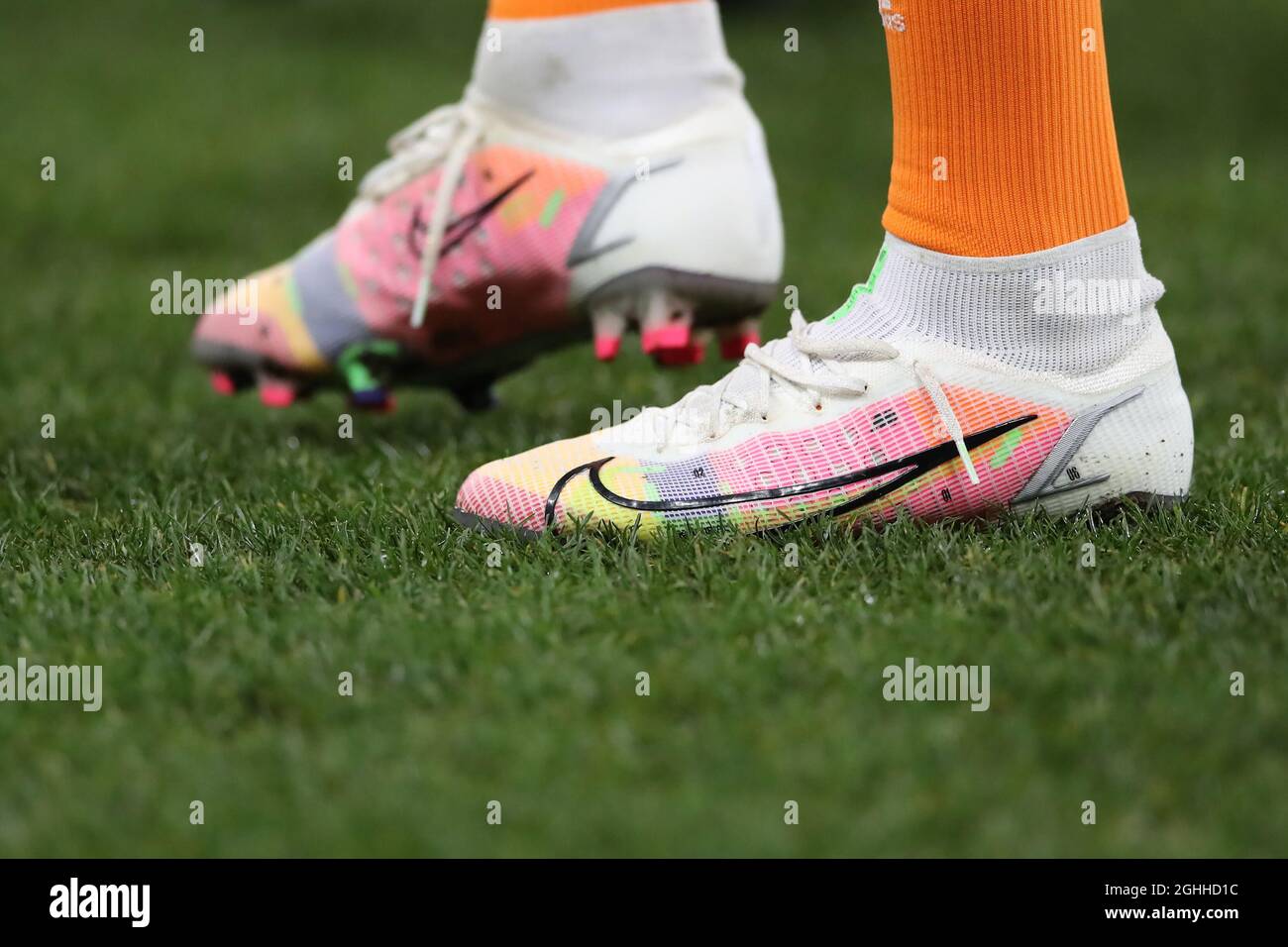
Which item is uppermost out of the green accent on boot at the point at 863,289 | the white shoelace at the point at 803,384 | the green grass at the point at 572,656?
the green accent on boot at the point at 863,289

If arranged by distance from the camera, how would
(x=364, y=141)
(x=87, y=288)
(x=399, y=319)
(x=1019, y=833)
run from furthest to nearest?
(x=364, y=141)
(x=87, y=288)
(x=399, y=319)
(x=1019, y=833)

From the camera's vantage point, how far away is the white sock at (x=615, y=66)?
2336 mm

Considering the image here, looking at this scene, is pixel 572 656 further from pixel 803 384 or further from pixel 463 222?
pixel 463 222

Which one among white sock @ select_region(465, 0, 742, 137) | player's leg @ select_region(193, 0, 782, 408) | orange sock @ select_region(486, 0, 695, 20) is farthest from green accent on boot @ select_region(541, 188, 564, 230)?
orange sock @ select_region(486, 0, 695, 20)

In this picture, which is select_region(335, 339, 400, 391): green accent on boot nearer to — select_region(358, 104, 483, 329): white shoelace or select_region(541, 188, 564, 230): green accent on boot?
select_region(358, 104, 483, 329): white shoelace

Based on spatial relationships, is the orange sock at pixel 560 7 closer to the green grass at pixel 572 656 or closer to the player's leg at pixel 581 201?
the player's leg at pixel 581 201

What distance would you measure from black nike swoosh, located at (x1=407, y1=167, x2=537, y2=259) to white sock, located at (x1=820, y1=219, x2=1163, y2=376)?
78cm

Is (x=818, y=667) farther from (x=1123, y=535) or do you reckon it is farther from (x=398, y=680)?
→ (x=1123, y=535)

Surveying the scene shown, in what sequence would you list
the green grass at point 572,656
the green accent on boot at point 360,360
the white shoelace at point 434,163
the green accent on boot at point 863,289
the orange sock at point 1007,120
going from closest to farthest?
the green grass at point 572,656
the orange sock at point 1007,120
the green accent on boot at point 863,289
the white shoelace at point 434,163
the green accent on boot at point 360,360

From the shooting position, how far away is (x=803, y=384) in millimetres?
1856

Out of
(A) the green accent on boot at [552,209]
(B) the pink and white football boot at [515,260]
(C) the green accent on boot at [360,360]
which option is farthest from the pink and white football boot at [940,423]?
(C) the green accent on boot at [360,360]

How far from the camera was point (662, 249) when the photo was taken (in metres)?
2.31

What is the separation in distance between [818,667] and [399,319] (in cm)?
133
